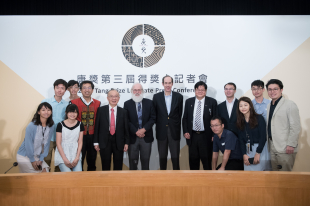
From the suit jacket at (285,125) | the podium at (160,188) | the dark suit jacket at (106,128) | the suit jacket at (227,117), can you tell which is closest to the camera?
the podium at (160,188)

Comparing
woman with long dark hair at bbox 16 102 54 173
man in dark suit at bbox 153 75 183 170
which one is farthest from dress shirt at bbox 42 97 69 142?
man in dark suit at bbox 153 75 183 170

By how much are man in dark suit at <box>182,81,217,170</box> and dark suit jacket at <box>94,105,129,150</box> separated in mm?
860

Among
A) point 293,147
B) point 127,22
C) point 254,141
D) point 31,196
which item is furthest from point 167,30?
point 31,196

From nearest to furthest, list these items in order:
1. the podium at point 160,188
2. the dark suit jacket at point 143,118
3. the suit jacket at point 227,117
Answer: the podium at point 160,188 → the suit jacket at point 227,117 → the dark suit jacket at point 143,118

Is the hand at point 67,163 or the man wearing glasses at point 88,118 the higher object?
the man wearing glasses at point 88,118

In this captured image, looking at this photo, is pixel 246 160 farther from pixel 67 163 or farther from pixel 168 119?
pixel 67 163

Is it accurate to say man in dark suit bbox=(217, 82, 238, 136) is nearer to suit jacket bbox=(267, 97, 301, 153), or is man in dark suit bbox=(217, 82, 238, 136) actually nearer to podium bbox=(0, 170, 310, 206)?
suit jacket bbox=(267, 97, 301, 153)

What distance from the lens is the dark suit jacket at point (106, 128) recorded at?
286 centimetres

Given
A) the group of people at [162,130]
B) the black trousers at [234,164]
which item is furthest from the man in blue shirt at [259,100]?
the black trousers at [234,164]

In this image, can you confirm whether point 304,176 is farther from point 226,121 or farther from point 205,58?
point 205,58

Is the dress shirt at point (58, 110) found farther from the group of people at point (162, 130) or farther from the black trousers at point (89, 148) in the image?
the black trousers at point (89, 148)

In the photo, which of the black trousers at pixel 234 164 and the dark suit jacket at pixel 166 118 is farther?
the dark suit jacket at pixel 166 118

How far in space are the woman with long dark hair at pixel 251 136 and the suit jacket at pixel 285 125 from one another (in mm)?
169

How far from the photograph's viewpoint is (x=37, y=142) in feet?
8.57
